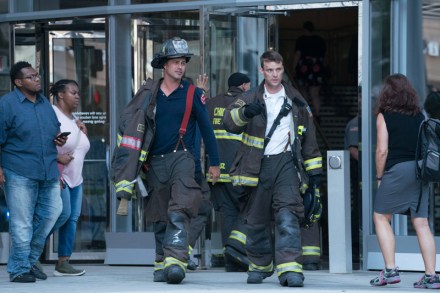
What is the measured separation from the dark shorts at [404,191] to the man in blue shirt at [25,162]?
9.34 ft

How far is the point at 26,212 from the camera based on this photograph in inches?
419

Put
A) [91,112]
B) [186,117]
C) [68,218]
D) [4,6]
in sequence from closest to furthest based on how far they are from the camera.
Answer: [186,117]
[68,218]
[91,112]
[4,6]

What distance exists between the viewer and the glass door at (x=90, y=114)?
1330 cm

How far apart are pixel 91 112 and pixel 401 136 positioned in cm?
427

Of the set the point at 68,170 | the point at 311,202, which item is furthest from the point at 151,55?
the point at 311,202

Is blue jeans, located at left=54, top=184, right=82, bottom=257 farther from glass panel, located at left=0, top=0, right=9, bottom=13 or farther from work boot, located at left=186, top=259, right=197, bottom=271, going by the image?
glass panel, located at left=0, top=0, right=9, bottom=13

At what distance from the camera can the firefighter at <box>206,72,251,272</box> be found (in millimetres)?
12055

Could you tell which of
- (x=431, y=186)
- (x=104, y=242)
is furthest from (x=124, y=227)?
(x=431, y=186)

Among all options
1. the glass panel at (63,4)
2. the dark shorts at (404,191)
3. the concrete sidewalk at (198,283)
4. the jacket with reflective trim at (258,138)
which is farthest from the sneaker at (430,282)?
the glass panel at (63,4)

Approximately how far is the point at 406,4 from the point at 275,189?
3145 millimetres

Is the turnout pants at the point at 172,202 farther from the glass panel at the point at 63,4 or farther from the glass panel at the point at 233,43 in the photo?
the glass panel at the point at 63,4

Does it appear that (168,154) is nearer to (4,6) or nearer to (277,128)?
(277,128)

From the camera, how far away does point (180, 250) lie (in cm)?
982

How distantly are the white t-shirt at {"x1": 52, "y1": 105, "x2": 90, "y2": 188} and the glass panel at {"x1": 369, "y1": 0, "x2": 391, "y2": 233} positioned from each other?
2765mm
